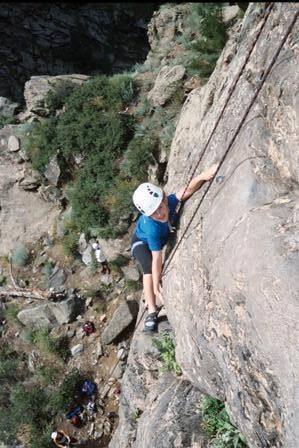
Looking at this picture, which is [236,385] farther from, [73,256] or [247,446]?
[73,256]

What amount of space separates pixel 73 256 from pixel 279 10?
9696mm

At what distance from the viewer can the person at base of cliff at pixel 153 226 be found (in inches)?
259

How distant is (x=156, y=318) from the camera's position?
27.0 ft

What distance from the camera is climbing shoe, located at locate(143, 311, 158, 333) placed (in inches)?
323

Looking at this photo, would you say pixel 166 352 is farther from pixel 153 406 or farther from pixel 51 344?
pixel 51 344

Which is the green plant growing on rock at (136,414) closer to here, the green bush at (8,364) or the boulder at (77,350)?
the boulder at (77,350)

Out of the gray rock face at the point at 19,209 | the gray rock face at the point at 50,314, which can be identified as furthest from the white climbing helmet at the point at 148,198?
the gray rock face at the point at 19,209

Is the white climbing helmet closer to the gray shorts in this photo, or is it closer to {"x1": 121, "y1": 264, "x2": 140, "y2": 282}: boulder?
the gray shorts

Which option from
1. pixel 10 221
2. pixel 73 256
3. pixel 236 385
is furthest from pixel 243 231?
pixel 10 221

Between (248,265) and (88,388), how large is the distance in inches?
329

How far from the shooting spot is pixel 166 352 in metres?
7.93

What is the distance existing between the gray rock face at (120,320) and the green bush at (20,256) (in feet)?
13.2

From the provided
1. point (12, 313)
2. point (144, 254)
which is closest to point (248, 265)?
point (144, 254)

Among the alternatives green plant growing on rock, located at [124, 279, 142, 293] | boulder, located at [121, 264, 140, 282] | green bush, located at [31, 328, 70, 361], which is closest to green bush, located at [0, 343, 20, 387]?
green bush, located at [31, 328, 70, 361]
